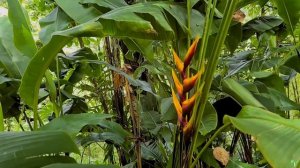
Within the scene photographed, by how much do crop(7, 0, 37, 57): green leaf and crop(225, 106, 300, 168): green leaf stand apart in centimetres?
37

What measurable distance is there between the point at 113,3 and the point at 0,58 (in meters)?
0.32

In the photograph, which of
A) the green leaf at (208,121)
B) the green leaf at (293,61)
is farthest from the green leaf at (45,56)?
the green leaf at (293,61)

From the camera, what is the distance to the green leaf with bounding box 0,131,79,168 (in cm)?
44

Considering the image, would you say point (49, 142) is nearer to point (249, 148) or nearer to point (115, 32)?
point (115, 32)

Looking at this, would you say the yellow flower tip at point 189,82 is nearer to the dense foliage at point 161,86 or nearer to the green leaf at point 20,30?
the dense foliage at point 161,86

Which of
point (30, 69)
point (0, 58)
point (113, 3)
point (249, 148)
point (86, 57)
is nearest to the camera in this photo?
point (30, 69)

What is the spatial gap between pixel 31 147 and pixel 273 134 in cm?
29

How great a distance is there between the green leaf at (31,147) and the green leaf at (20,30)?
24 centimetres

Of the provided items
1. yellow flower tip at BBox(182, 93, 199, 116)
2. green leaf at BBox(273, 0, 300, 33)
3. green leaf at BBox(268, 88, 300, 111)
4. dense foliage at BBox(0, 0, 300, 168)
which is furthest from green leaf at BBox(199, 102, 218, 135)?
green leaf at BBox(273, 0, 300, 33)

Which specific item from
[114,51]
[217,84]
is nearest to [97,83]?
[114,51]

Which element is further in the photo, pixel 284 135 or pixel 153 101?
pixel 153 101

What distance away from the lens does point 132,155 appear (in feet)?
3.88

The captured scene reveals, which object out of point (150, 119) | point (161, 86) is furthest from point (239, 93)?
point (150, 119)

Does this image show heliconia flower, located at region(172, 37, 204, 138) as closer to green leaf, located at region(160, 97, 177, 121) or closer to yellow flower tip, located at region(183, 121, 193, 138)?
yellow flower tip, located at region(183, 121, 193, 138)
